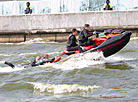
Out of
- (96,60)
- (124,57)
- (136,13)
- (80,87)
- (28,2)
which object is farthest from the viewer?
(28,2)

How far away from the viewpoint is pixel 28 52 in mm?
17828

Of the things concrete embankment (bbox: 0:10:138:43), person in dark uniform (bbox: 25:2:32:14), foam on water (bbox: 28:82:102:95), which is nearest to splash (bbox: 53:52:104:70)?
foam on water (bbox: 28:82:102:95)

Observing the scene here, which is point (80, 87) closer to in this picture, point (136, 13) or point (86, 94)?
point (86, 94)

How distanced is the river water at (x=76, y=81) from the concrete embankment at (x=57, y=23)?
17.6ft

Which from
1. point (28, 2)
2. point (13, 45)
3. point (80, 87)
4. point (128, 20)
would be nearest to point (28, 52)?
point (13, 45)

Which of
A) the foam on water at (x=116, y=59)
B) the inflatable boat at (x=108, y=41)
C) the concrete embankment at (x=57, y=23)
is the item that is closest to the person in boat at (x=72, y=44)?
the inflatable boat at (x=108, y=41)

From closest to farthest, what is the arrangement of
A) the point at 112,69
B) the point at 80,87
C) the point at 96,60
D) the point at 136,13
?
1. the point at 80,87
2. the point at 112,69
3. the point at 96,60
4. the point at 136,13

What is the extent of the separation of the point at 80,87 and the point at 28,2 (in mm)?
13443

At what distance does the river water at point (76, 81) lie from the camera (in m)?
8.58

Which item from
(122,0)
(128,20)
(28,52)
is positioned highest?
(122,0)

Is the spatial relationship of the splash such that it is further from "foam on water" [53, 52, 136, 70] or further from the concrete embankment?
the concrete embankment

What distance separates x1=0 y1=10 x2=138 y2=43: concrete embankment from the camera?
65.6 feet

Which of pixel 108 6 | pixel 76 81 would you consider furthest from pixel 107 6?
pixel 76 81

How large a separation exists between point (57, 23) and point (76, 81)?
10884mm
